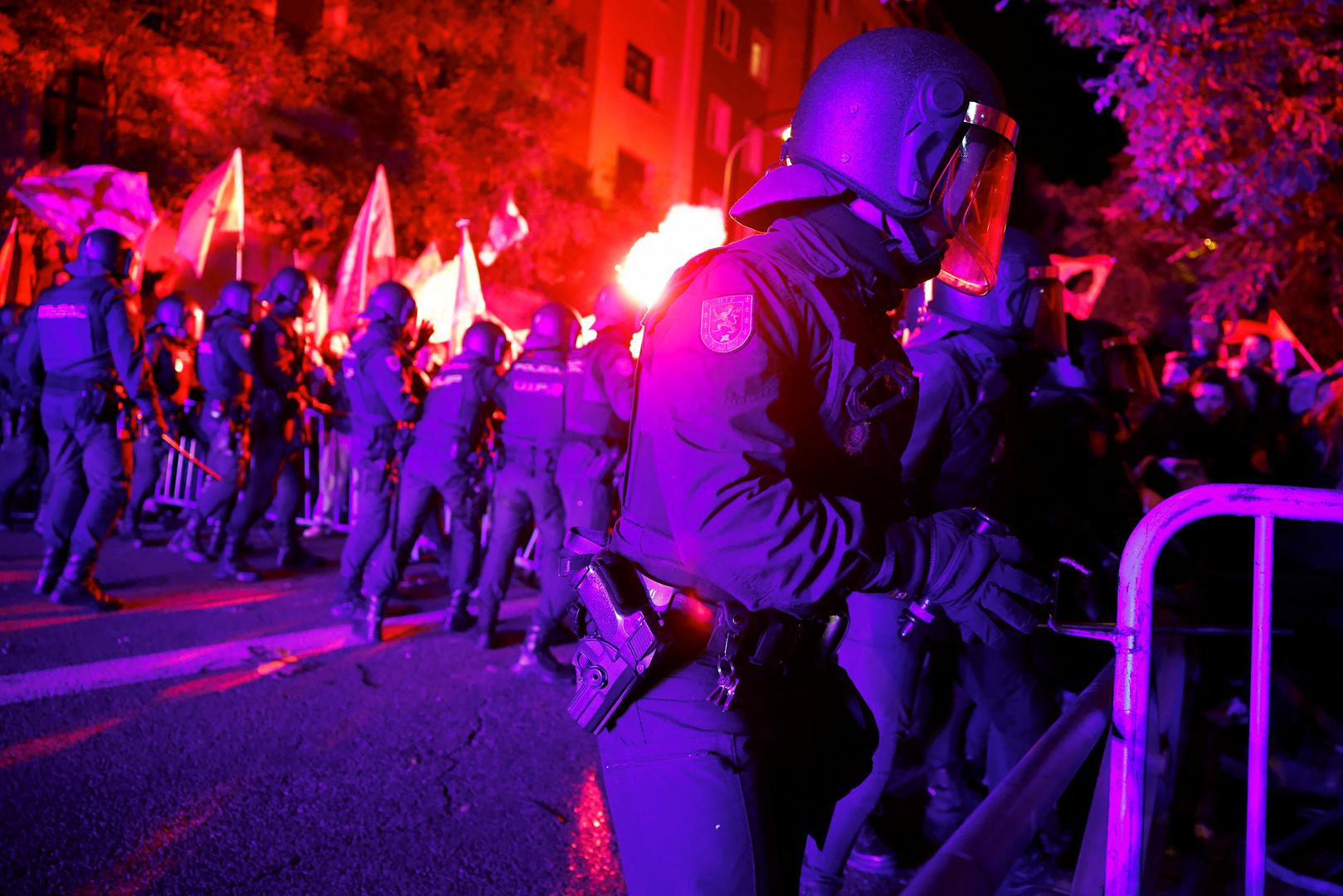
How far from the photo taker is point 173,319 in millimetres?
9148

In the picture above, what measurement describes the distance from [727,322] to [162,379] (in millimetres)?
8225

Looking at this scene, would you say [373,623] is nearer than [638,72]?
Yes

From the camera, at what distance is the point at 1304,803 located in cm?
440

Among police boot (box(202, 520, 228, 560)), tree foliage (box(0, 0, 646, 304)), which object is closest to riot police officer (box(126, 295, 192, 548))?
police boot (box(202, 520, 228, 560))

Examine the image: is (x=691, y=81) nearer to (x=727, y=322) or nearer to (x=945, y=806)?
→ (x=945, y=806)

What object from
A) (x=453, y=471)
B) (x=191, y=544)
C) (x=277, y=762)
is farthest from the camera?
(x=191, y=544)

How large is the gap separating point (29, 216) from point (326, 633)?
13135mm

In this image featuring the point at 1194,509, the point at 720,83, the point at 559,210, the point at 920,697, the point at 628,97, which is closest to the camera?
the point at 1194,509

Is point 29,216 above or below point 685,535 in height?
above

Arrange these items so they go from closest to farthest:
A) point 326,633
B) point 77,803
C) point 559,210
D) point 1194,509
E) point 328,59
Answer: point 1194,509 < point 77,803 < point 326,633 < point 328,59 < point 559,210

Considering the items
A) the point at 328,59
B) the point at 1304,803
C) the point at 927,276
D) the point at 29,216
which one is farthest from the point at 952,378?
the point at 328,59

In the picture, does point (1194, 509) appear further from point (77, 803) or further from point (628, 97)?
point (628, 97)

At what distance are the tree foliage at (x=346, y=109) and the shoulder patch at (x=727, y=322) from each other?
1765 cm

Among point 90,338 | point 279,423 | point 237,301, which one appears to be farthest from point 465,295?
point 90,338
